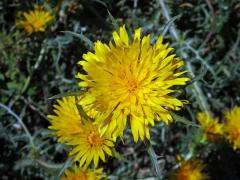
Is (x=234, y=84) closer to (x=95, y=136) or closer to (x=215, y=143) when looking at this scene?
(x=215, y=143)

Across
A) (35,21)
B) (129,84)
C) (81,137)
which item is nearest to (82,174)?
(81,137)

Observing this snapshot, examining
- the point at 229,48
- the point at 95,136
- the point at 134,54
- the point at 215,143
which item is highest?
the point at 229,48

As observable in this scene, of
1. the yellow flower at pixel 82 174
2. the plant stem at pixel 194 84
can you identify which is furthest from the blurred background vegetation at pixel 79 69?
the yellow flower at pixel 82 174

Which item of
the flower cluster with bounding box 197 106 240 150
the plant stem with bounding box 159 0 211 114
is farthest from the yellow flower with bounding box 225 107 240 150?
the plant stem with bounding box 159 0 211 114

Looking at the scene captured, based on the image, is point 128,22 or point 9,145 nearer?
point 9,145

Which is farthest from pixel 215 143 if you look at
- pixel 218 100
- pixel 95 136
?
pixel 95 136

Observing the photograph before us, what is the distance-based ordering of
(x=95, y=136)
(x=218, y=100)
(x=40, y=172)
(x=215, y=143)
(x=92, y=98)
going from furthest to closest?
(x=218, y=100) → (x=40, y=172) → (x=215, y=143) → (x=95, y=136) → (x=92, y=98)

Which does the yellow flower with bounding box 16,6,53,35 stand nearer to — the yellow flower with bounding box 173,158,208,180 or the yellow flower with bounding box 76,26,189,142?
the yellow flower with bounding box 76,26,189,142
